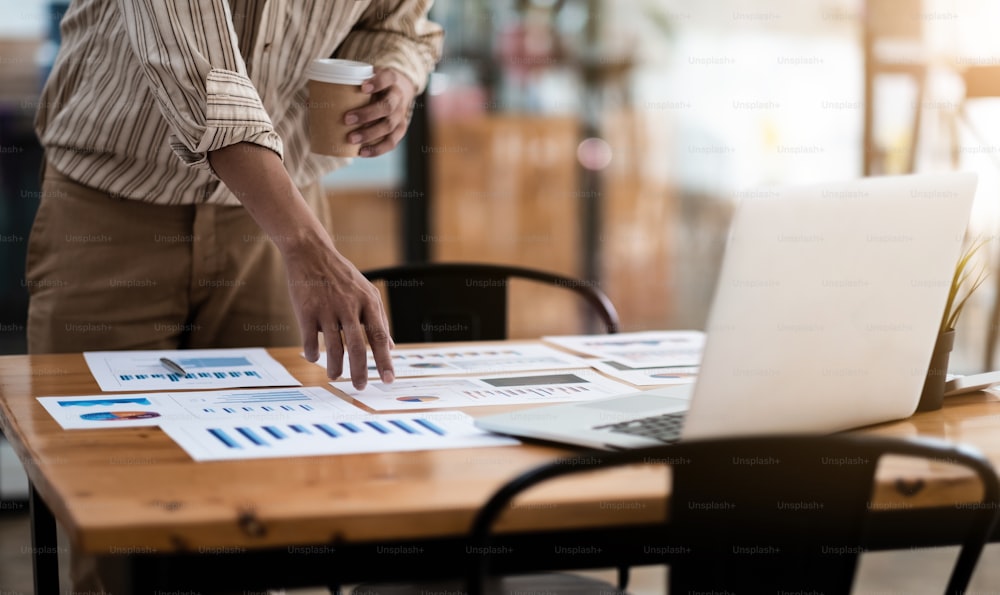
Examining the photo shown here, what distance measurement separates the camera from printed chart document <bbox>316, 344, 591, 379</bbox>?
1.48 m

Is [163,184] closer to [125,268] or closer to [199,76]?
[125,268]

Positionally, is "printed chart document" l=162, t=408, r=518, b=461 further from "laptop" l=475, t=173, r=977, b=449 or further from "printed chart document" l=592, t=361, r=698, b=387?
"printed chart document" l=592, t=361, r=698, b=387

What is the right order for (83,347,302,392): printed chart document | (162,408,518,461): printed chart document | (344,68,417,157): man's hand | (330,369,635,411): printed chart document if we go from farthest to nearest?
1. (344,68,417,157): man's hand
2. (83,347,302,392): printed chart document
3. (330,369,635,411): printed chart document
4. (162,408,518,461): printed chart document

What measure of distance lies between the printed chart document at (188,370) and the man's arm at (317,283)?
17 cm

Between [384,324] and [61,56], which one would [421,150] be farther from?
[384,324]

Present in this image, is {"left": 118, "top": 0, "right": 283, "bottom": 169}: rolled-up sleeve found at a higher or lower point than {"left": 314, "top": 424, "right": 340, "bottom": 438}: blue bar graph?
higher

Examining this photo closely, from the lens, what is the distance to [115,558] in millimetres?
824

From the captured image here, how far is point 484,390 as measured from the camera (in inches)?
52.4

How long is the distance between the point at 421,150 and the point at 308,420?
8.23 ft

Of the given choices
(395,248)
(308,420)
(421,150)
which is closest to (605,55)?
(421,150)

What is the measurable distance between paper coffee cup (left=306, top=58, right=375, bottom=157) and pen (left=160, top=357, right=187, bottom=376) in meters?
0.37

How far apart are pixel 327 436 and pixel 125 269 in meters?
0.84

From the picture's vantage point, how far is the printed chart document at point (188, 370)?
1349mm

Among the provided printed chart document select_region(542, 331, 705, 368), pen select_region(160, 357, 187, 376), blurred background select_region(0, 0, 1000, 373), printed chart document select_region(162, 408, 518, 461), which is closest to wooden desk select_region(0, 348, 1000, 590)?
printed chart document select_region(162, 408, 518, 461)
